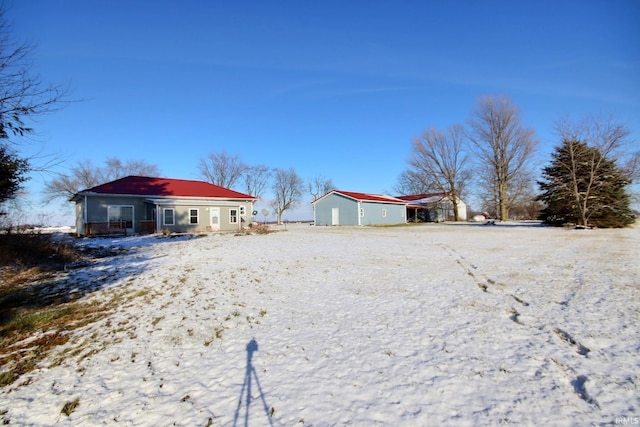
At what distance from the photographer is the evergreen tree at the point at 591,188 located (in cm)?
2311

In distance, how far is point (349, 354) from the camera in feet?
12.8

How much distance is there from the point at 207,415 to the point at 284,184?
191 feet

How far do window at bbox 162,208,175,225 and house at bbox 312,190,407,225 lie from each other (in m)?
17.8

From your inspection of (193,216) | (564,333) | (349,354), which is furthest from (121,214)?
(564,333)

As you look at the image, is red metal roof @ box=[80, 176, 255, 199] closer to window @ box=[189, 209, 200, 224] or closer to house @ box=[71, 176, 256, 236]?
house @ box=[71, 176, 256, 236]

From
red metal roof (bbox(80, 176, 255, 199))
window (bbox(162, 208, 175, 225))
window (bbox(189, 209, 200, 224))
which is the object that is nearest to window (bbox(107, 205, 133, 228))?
red metal roof (bbox(80, 176, 255, 199))

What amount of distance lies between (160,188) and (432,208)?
3543 centimetres

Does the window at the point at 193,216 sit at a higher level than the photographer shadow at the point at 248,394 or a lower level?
higher

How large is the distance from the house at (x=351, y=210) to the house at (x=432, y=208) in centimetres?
706

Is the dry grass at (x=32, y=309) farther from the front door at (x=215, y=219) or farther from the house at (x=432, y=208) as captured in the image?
the house at (x=432, y=208)

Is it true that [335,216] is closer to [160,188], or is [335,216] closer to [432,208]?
[432,208]

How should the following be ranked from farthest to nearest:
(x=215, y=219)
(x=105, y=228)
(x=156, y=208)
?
1. (x=215, y=219)
2. (x=156, y=208)
3. (x=105, y=228)

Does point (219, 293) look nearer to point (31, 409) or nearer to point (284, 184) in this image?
point (31, 409)

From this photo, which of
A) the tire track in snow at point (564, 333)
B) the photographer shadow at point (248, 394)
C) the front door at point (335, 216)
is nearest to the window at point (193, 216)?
the front door at point (335, 216)
